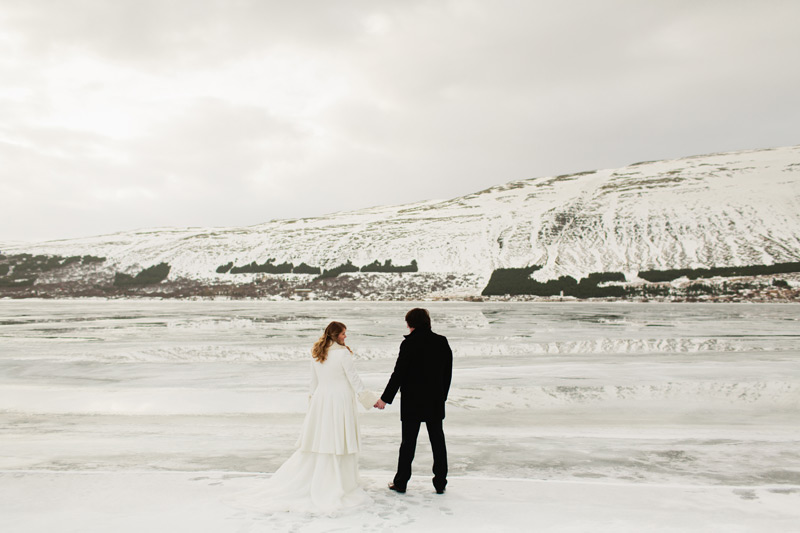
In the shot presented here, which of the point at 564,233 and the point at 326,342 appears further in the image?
the point at 564,233

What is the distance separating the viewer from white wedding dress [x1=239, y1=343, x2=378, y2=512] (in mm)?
5895

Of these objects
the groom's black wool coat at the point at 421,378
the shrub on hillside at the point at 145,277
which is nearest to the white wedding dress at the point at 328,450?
the groom's black wool coat at the point at 421,378

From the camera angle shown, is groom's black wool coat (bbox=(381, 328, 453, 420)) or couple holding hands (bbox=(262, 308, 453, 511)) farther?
groom's black wool coat (bbox=(381, 328, 453, 420))

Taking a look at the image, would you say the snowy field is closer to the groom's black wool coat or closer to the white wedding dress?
the white wedding dress

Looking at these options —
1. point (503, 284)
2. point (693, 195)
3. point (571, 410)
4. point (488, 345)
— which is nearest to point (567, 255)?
point (503, 284)

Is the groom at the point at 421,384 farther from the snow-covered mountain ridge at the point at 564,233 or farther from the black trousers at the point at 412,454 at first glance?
the snow-covered mountain ridge at the point at 564,233

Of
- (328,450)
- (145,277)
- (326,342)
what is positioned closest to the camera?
(328,450)

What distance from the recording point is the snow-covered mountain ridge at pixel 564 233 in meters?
87.6

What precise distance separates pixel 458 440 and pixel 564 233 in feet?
320

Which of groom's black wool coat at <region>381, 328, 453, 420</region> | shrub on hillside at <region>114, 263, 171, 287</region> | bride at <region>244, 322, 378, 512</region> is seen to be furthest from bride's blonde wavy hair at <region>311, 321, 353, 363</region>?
shrub on hillside at <region>114, 263, 171, 287</region>

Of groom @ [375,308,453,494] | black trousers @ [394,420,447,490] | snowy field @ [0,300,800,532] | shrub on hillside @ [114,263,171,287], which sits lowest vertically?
snowy field @ [0,300,800,532]

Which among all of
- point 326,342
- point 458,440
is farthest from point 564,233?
point 326,342

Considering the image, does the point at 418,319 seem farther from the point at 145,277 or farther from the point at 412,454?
the point at 145,277

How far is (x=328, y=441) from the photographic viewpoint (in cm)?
602
